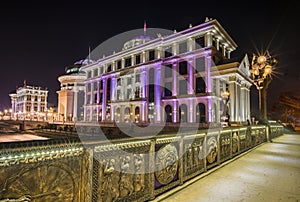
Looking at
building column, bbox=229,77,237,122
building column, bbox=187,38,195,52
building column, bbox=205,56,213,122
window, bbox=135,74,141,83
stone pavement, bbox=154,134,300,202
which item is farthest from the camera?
window, bbox=135,74,141,83

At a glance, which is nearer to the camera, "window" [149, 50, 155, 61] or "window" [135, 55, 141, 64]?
"window" [149, 50, 155, 61]

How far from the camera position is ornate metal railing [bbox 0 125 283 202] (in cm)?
166

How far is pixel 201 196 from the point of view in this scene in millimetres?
3396

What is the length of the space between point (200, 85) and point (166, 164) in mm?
30217

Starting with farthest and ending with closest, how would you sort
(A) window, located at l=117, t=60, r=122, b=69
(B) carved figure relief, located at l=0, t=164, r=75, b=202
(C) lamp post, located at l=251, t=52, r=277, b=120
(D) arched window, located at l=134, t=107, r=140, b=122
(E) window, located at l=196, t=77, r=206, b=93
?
1. (A) window, located at l=117, t=60, r=122, b=69
2. (D) arched window, located at l=134, t=107, r=140, b=122
3. (E) window, located at l=196, t=77, r=206, b=93
4. (C) lamp post, located at l=251, t=52, r=277, b=120
5. (B) carved figure relief, located at l=0, t=164, r=75, b=202

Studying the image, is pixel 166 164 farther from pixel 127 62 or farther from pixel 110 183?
pixel 127 62

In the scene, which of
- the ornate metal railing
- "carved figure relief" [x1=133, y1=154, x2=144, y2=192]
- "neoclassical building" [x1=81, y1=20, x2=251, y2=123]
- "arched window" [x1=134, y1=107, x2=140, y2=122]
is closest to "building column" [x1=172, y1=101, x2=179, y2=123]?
"neoclassical building" [x1=81, y1=20, x2=251, y2=123]

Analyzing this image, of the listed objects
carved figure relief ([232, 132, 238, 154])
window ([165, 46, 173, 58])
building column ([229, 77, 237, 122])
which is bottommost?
carved figure relief ([232, 132, 238, 154])

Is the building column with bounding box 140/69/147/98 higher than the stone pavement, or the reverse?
the building column with bounding box 140/69/147/98

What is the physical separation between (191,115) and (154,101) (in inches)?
348

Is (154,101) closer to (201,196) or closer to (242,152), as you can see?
(242,152)

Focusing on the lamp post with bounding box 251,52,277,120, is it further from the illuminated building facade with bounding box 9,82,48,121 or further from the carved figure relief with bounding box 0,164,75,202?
the illuminated building facade with bounding box 9,82,48,121

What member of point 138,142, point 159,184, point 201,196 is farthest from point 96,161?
point 201,196

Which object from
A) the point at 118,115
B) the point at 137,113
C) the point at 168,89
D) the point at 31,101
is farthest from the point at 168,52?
the point at 31,101
